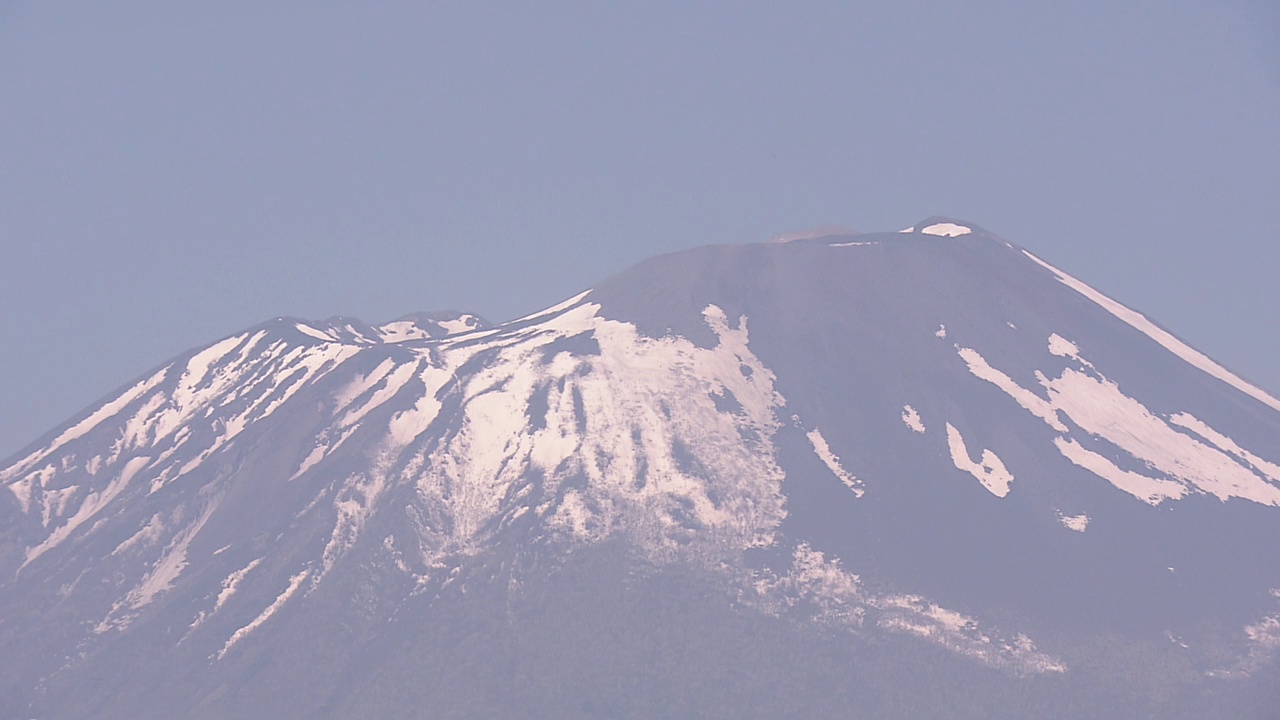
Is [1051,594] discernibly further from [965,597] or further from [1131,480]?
[1131,480]

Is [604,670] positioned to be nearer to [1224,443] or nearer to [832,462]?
[832,462]

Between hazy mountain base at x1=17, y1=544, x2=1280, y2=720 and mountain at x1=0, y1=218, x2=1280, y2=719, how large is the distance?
0.29 metres

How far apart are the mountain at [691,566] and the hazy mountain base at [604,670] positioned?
0.29 meters

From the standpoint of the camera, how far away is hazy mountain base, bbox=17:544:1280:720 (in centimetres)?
15450

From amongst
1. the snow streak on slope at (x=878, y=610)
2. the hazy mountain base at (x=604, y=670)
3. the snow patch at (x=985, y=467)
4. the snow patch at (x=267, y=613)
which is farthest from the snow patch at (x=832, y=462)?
the snow patch at (x=267, y=613)

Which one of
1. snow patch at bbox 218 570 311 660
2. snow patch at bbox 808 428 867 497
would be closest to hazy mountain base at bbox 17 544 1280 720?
snow patch at bbox 218 570 311 660

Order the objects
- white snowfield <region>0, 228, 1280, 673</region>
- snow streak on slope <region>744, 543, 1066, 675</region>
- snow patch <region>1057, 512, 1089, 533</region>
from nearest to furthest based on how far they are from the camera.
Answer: snow streak on slope <region>744, 543, 1066, 675</region>, white snowfield <region>0, 228, 1280, 673</region>, snow patch <region>1057, 512, 1089, 533</region>

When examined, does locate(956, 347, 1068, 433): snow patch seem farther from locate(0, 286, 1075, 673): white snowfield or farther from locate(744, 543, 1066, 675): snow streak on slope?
locate(744, 543, 1066, 675): snow streak on slope

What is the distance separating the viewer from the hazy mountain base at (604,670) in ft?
507

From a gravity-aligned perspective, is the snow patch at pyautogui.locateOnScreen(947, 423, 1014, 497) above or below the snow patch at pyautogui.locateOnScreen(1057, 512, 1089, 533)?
above

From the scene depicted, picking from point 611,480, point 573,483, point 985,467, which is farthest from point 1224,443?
point 573,483

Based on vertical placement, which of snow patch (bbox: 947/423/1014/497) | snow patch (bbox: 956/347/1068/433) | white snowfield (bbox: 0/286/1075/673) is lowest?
snow patch (bbox: 947/423/1014/497)

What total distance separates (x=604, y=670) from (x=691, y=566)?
Result: 1482cm

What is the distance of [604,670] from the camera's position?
161500 mm
